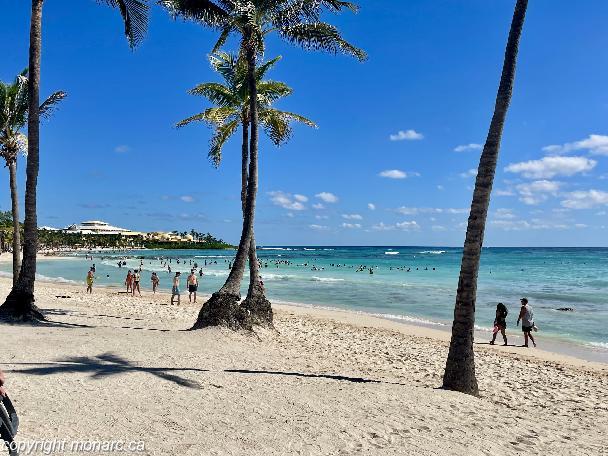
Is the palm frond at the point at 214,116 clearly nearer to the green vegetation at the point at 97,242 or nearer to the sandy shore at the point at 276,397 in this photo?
the sandy shore at the point at 276,397

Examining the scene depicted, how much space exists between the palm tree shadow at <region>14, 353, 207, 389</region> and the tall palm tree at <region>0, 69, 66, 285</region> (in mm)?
10247

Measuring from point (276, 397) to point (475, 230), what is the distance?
423 centimetres

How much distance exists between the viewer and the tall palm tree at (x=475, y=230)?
8.31 m

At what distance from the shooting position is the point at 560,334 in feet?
63.2

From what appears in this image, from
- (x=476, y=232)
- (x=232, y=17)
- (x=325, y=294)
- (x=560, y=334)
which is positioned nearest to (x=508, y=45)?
(x=476, y=232)

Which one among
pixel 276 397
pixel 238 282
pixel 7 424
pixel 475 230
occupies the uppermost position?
pixel 475 230

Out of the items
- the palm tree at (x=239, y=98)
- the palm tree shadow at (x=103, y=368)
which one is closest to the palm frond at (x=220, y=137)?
the palm tree at (x=239, y=98)

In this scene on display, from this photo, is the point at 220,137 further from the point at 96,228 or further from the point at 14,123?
the point at 96,228

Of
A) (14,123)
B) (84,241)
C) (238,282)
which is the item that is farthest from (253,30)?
(84,241)

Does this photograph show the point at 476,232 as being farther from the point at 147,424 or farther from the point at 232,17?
the point at 232,17

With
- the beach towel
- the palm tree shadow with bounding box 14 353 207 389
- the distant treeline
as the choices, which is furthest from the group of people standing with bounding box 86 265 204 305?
the distant treeline

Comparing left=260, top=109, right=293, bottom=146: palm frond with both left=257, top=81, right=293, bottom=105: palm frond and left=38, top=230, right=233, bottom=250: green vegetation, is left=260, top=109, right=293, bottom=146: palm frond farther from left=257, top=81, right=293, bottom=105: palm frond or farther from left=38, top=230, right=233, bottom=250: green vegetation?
left=38, top=230, right=233, bottom=250: green vegetation

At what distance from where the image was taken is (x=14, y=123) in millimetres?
19047

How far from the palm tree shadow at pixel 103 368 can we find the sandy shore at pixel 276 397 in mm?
30
